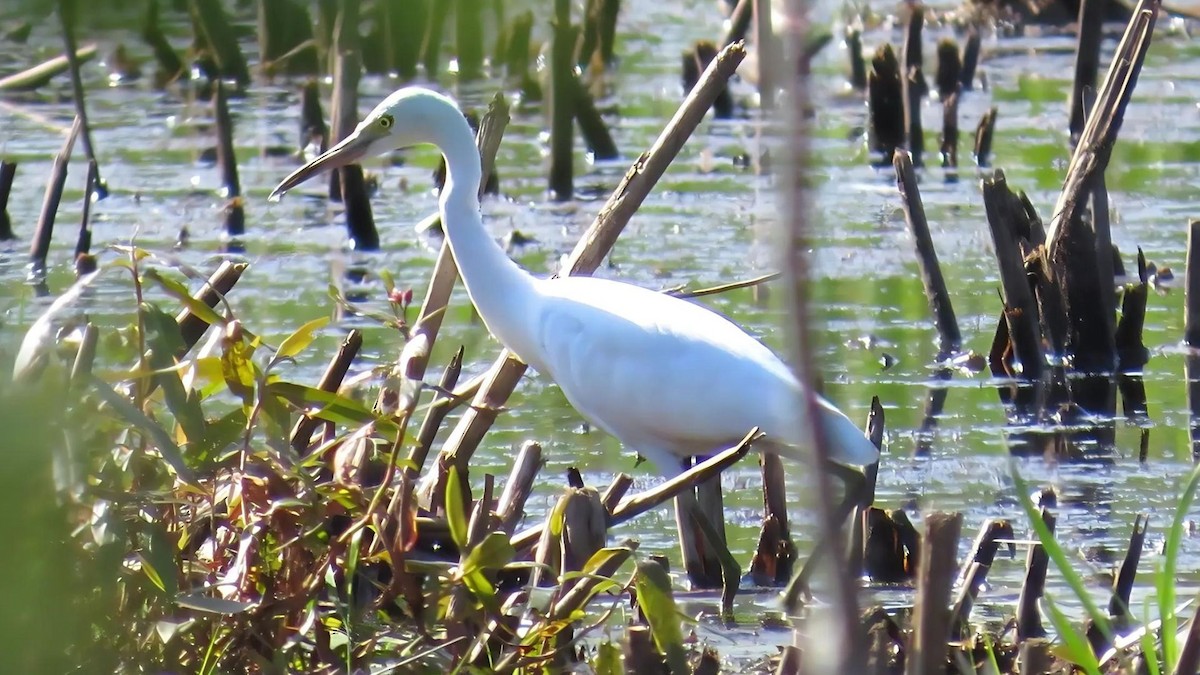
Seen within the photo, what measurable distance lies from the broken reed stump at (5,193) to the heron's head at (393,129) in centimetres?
298

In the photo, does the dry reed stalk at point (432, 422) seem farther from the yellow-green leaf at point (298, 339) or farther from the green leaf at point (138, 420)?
the green leaf at point (138, 420)

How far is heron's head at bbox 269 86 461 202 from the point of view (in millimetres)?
4234

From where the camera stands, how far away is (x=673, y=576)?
3848 millimetres

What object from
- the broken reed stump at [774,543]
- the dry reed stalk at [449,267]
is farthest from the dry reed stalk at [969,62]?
the broken reed stump at [774,543]

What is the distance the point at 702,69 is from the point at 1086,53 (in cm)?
232

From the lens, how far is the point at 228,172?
8.08 metres

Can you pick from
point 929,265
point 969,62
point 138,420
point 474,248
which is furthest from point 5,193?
point 969,62

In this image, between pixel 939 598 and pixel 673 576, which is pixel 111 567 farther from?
pixel 673 576

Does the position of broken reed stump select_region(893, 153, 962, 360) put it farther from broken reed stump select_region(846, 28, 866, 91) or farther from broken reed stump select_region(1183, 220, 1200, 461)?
broken reed stump select_region(846, 28, 866, 91)

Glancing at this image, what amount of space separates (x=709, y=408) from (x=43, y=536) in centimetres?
313

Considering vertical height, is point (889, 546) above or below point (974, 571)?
below

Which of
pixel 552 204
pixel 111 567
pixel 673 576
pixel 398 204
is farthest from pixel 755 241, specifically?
pixel 111 567

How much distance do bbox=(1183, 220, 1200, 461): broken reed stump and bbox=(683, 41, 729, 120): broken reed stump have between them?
14.9ft

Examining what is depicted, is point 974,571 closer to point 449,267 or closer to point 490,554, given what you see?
point 490,554
